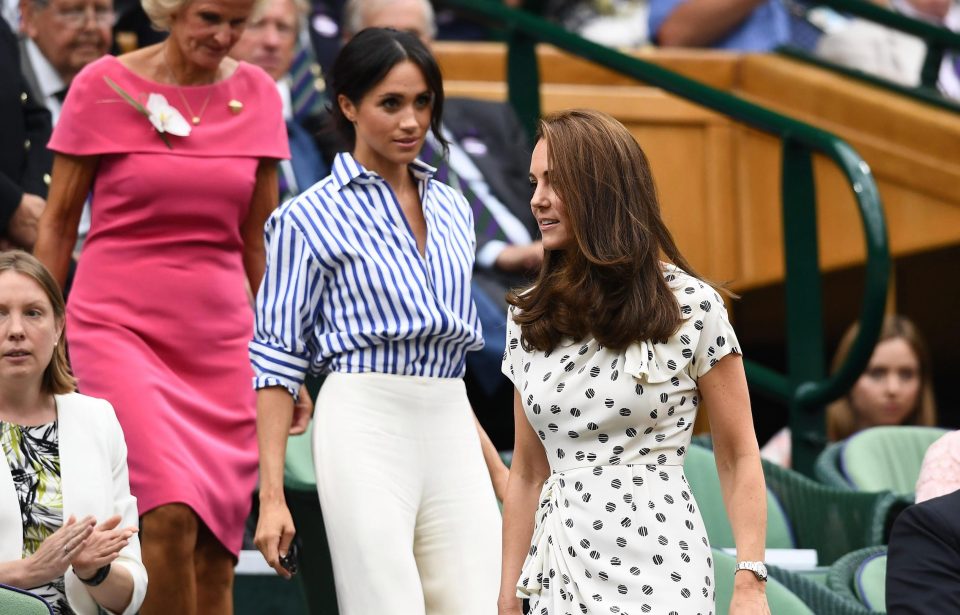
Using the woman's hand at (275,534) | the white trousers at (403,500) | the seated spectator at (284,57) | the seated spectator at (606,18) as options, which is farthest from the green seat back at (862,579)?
the seated spectator at (606,18)

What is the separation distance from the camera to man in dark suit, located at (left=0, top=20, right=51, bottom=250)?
4816 mm

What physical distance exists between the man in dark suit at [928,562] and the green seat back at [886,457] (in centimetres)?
237

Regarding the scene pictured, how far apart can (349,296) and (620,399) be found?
35.6 inches

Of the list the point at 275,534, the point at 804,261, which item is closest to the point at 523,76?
the point at 804,261

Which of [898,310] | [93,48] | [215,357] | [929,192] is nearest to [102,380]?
[215,357]

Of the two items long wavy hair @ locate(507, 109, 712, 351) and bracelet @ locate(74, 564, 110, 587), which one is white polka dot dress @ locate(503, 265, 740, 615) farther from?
bracelet @ locate(74, 564, 110, 587)

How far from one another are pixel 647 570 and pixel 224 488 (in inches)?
60.2

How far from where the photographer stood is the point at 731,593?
396cm

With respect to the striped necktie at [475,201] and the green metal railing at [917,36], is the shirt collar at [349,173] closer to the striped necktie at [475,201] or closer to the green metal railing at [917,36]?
the striped necktie at [475,201]

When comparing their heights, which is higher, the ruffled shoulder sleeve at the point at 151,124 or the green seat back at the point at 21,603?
the ruffled shoulder sleeve at the point at 151,124

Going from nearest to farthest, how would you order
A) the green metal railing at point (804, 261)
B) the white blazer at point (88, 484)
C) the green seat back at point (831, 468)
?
the white blazer at point (88, 484), the green seat back at point (831, 468), the green metal railing at point (804, 261)

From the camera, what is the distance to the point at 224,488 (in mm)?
4293

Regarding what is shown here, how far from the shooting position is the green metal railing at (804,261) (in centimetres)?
567

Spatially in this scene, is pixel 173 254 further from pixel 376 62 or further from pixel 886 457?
pixel 886 457
